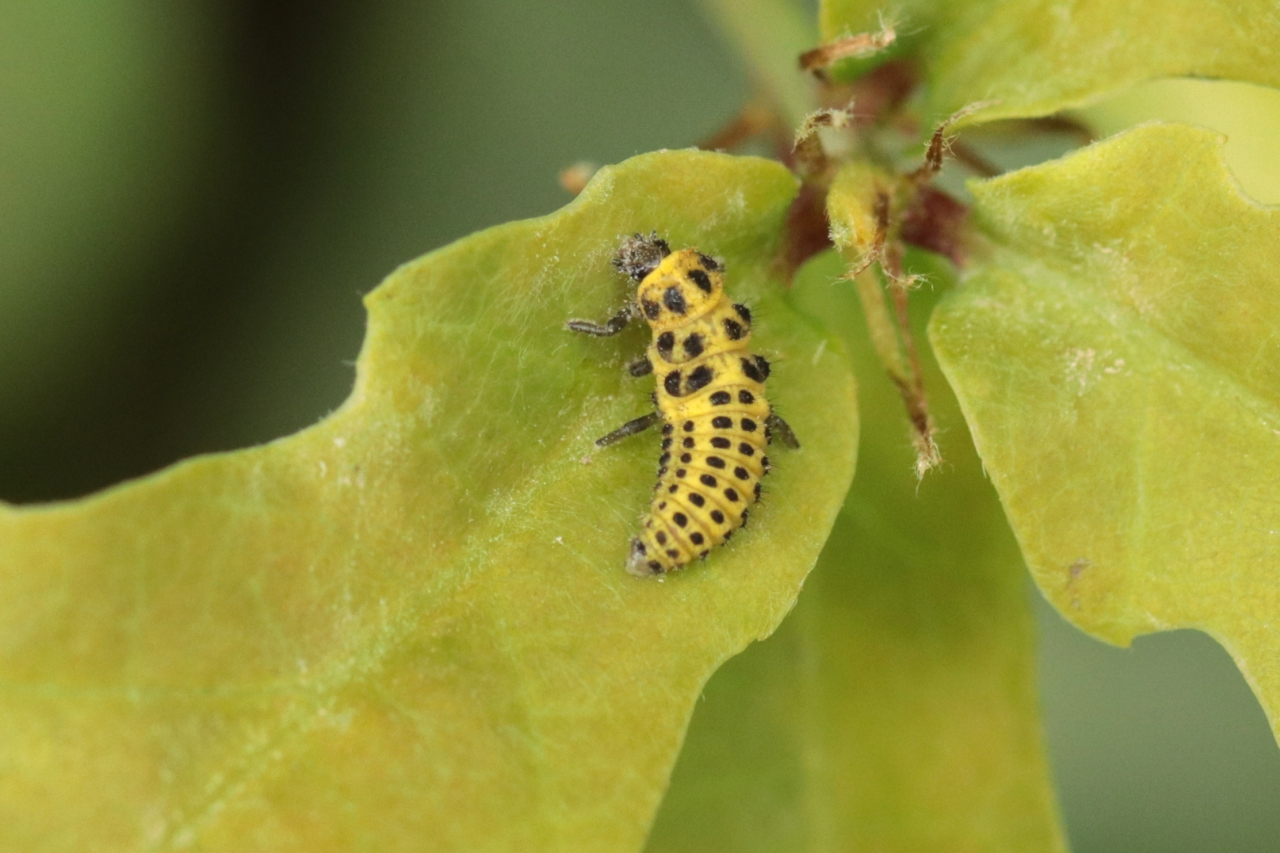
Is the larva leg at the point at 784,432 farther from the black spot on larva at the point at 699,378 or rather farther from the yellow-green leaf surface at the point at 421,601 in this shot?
the black spot on larva at the point at 699,378

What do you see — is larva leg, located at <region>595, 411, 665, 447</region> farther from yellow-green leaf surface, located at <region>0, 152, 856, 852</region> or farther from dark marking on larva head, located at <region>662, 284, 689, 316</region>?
dark marking on larva head, located at <region>662, 284, 689, 316</region>

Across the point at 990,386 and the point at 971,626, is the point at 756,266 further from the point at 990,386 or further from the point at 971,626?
the point at 971,626

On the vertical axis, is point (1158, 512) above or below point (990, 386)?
below

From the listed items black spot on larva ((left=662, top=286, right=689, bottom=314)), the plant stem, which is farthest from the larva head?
the plant stem

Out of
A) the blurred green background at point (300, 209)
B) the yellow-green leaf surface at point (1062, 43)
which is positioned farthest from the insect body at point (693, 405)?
the blurred green background at point (300, 209)

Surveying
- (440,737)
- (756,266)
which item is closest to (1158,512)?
(756,266)

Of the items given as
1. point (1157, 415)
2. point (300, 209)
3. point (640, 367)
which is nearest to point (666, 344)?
point (640, 367)
